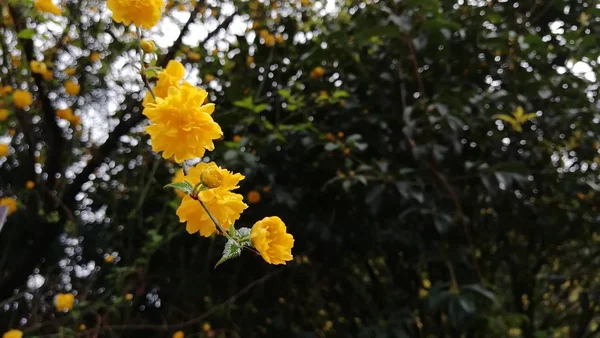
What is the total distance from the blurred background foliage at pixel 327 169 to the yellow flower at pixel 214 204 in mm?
801

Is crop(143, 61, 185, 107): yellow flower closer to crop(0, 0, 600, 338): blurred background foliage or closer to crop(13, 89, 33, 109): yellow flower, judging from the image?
crop(0, 0, 600, 338): blurred background foliage

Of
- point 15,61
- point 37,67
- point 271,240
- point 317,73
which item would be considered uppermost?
point 15,61

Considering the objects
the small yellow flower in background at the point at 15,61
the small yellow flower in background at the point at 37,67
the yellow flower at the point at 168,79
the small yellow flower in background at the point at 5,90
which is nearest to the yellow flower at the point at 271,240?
the yellow flower at the point at 168,79

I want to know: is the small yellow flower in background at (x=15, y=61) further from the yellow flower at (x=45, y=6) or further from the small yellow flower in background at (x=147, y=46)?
the small yellow flower in background at (x=147, y=46)

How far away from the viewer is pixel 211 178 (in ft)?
1.61

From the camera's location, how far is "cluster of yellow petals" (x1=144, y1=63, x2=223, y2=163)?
0.52m

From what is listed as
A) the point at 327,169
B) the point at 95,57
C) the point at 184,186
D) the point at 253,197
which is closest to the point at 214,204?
the point at 184,186

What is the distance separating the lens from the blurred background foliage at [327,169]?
1491mm

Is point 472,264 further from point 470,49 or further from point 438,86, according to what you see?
point 470,49

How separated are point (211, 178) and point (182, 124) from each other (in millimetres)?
67

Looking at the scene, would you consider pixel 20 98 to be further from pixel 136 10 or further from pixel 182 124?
pixel 182 124

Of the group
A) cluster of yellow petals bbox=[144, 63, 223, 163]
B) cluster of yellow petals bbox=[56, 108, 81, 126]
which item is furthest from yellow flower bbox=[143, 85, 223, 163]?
cluster of yellow petals bbox=[56, 108, 81, 126]

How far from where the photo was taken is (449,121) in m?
1.39

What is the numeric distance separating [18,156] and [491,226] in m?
1.68
